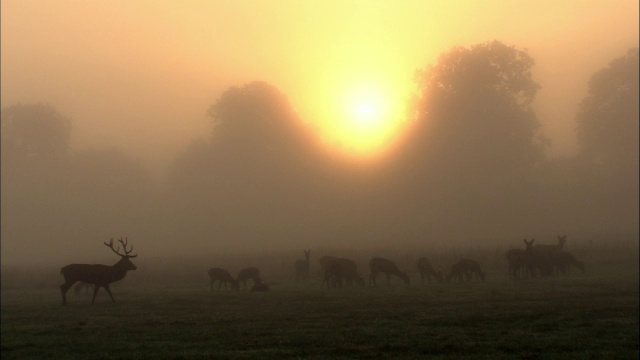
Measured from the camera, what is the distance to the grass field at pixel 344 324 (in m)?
15.4

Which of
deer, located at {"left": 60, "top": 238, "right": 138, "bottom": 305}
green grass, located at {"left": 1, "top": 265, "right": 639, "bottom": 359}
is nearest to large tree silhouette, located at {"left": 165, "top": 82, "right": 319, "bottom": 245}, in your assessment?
deer, located at {"left": 60, "top": 238, "right": 138, "bottom": 305}

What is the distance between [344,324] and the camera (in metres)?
19.6

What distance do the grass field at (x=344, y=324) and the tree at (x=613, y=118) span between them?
55816 millimetres

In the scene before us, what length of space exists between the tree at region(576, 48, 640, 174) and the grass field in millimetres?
55816

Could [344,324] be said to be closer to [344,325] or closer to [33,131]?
[344,325]

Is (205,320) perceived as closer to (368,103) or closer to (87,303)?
(87,303)

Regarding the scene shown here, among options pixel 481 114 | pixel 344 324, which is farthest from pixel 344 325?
pixel 481 114

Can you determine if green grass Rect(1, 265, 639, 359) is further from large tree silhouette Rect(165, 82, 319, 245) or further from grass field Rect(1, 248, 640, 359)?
large tree silhouette Rect(165, 82, 319, 245)

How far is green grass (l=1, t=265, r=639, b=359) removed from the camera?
15.4 metres

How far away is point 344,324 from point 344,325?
0.22 m

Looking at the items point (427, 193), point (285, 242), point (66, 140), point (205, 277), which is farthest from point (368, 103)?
point (66, 140)

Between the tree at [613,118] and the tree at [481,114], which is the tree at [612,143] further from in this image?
the tree at [481,114]

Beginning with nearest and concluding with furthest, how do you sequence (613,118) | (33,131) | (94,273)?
(94,273) < (613,118) < (33,131)

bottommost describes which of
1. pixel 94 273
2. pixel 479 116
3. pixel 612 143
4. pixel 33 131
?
pixel 94 273
